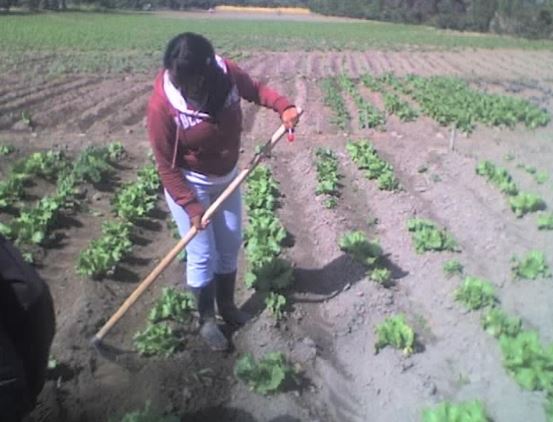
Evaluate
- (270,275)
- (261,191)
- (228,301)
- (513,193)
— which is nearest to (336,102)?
(513,193)

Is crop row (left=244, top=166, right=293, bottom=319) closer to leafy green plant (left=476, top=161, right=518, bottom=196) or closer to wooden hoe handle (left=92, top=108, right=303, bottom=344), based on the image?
wooden hoe handle (left=92, top=108, right=303, bottom=344)

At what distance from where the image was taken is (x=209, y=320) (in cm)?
421

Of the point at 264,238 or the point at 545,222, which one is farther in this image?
the point at 545,222

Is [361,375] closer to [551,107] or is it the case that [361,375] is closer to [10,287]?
[10,287]

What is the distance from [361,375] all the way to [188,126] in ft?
6.27

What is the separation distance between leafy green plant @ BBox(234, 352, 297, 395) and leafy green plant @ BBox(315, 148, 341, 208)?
10.2ft

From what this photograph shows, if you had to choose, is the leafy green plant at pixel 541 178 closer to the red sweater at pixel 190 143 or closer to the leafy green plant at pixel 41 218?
the red sweater at pixel 190 143

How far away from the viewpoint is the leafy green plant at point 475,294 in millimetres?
4660

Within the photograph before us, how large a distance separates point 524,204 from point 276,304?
3196mm

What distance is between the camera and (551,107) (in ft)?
48.0

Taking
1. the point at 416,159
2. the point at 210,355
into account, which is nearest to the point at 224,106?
the point at 210,355

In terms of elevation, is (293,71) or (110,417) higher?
(110,417)

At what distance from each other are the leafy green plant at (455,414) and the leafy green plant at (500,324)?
3.41ft

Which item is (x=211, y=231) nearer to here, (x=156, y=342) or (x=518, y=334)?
(x=156, y=342)
